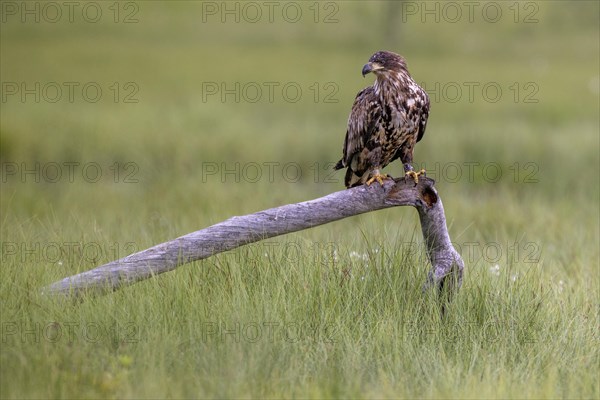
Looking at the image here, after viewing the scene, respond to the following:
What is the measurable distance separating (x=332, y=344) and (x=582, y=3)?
26.0 m

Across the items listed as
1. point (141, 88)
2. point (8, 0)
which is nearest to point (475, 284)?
point (141, 88)

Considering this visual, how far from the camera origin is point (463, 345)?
4340mm

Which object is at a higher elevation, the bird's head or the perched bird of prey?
the bird's head

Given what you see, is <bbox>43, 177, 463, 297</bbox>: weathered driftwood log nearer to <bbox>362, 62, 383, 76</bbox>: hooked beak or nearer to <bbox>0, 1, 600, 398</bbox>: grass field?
<bbox>0, 1, 600, 398</bbox>: grass field

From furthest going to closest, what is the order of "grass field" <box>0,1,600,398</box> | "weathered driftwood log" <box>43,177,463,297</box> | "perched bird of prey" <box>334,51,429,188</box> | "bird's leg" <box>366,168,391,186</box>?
"perched bird of prey" <box>334,51,429,188</box>
"bird's leg" <box>366,168,391,186</box>
"weathered driftwood log" <box>43,177,463,297</box>
"grass field" <box>0,1,600,398</box>

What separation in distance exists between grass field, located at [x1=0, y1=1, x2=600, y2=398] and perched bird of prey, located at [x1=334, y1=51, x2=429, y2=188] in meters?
0.50

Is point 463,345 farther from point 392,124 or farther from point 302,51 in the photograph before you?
point 302,51

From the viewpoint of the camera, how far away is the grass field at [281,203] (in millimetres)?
3971

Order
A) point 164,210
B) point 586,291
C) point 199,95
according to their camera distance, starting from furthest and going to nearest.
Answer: point 199,95
point 164,210
point 586,291

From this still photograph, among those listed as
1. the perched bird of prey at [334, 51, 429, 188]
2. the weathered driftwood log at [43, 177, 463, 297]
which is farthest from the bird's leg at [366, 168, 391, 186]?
the weathered driftwood log at [43, 177, 463, 297]

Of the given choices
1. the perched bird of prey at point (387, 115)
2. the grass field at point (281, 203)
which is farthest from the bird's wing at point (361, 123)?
the grass field at point (281, 203)

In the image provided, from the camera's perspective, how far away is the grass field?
13.0 ft

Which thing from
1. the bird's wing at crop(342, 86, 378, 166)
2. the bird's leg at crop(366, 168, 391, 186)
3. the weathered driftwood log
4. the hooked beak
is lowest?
the weathered driftwood log

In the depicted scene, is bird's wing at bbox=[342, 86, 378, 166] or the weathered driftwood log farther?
bird's wing at bbox=[342, 86, 378, 166]
